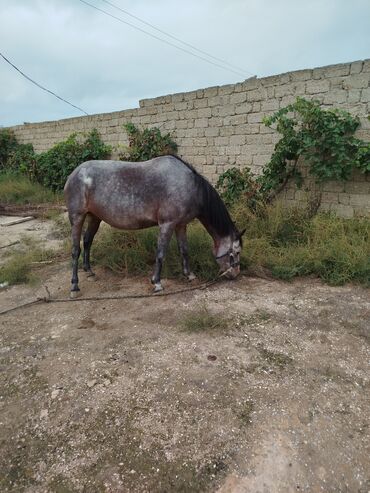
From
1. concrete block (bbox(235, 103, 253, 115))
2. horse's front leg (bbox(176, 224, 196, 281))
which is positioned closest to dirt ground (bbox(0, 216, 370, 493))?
horse's front leg (bbox(176, 224, 196, 281))

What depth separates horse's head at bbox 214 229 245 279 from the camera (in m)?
3.82

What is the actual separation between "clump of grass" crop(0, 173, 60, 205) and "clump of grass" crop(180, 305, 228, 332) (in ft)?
24.7

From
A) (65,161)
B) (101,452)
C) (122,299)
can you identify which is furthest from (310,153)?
(65,161)

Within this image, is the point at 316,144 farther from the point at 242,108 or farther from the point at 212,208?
the point at 212,208

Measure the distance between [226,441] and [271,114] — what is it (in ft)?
17.9

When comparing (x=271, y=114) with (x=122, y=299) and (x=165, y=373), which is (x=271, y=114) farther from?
(x=165, y=373)

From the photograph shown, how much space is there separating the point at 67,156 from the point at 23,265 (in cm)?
615

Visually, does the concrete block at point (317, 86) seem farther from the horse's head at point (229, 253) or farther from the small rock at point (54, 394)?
the small rock at point (54, 394)

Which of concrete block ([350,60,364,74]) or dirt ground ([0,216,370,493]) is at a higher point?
concrete block ([350,60,364,74])

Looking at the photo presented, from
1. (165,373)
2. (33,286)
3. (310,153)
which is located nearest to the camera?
(165,373)

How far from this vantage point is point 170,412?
1.93 m

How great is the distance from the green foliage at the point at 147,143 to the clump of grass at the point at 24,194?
2938 mm

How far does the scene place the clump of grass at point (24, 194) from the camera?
934cm

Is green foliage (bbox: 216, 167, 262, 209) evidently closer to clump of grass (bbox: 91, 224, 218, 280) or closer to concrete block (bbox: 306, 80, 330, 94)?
clump of grass (bbox: 91, 224, 218, 280)
